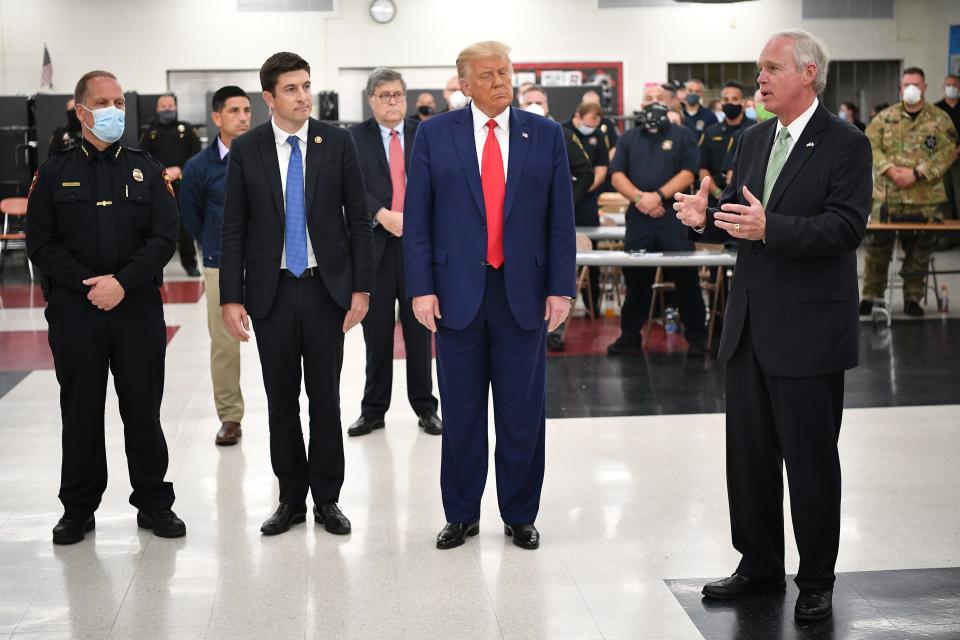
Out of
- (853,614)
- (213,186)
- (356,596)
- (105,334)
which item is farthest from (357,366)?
(853,614)

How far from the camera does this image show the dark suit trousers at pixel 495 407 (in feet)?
12.5

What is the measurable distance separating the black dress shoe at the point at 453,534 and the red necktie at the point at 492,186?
89 centimetres

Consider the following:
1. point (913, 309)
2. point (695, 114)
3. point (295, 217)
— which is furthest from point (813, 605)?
point (695, 114)

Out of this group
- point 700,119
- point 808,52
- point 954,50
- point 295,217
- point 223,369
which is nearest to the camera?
point 808,52

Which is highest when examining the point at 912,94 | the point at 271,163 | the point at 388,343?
the point at 912,94

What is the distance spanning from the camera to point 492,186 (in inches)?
147

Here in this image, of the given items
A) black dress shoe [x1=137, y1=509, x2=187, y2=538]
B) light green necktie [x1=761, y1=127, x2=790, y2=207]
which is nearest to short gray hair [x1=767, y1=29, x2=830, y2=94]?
light green necktie [x1=761, y1=127, x2=790, y2=207]

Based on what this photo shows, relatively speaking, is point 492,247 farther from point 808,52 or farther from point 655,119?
point 655,119

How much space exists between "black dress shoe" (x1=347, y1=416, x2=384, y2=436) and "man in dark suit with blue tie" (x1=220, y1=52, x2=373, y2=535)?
4.33 ft

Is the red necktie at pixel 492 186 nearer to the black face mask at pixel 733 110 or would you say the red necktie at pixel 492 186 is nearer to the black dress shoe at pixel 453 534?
the black dress shoe at pixel 453 534

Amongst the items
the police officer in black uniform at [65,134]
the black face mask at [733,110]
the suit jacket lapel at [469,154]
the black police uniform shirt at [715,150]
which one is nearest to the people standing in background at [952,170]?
the black face mask at [733,110]

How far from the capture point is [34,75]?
657 inches

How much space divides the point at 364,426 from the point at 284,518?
4.73 feet

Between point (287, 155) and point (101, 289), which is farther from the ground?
point (287, 155)
